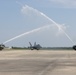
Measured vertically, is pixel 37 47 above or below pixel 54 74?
above

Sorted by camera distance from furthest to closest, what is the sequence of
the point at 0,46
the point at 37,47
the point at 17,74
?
the point at 37,47 < the point at 0,46 < the point at 17,74

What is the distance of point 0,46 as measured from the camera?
140 m

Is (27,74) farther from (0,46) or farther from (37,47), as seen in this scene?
(37,47)

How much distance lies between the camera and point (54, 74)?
23.0 metres

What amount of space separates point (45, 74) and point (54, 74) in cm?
63

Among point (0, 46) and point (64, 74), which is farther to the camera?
point (0, 46)

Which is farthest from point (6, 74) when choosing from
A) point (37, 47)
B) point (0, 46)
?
point (37, 47)

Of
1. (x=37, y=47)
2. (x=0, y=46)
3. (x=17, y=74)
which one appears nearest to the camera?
(x=17, y=74)

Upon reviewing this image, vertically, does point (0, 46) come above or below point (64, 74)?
above

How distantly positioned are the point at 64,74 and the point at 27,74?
102 inches

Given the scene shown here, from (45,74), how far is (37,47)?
150354mm

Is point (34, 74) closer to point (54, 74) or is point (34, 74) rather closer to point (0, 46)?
point (54, 74)

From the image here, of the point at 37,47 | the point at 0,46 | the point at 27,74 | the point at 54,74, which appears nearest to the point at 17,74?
the point at 27,74

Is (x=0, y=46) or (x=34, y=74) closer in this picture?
(x=34, y=74)
